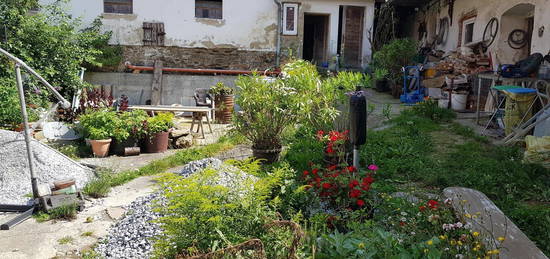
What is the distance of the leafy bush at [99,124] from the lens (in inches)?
303

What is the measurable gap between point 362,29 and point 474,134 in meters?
9.03

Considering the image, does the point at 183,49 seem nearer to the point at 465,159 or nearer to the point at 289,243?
the point at 465,159

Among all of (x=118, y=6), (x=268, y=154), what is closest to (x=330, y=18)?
(x=118, y=6)

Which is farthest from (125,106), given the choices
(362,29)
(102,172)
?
(362,29)

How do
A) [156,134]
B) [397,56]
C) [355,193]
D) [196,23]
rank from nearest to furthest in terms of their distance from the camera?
[355,193] → [156,134] → [397,56] → [196,23]

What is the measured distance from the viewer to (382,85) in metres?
13.3

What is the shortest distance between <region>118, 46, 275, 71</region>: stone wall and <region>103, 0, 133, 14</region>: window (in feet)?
3.85

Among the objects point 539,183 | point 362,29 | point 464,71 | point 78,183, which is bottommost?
point 78,183

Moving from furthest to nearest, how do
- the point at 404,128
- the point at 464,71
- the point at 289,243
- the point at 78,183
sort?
1. the point at 464,71
2. the point at 404,128
3. the point at 78,183
4. the point at 289,243

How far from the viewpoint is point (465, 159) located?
5.90 meters

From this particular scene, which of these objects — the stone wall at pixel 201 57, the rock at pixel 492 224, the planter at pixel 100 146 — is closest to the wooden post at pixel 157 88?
the stone wall at pixel 201 57

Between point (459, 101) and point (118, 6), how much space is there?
35.2 ft

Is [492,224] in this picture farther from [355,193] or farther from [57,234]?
[57,234]

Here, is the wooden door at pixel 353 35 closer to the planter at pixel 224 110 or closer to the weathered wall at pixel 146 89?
the weathered wall at pixel 146 89
